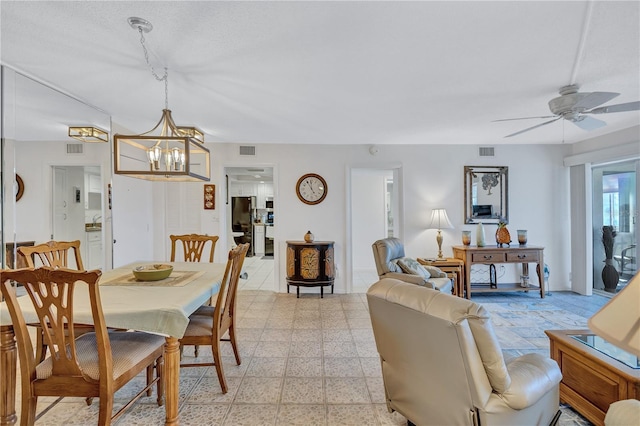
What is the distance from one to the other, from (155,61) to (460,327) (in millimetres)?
2581

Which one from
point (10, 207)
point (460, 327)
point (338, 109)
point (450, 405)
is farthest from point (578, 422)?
point (10, 207)

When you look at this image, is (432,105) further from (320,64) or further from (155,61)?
(155,61)

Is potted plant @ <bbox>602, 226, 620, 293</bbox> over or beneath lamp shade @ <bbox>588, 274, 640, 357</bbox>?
beneath

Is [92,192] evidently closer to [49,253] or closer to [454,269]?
[49,253]

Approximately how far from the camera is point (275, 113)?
351cm

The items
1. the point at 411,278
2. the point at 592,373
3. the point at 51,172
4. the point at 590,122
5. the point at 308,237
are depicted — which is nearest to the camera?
the point at 592,373

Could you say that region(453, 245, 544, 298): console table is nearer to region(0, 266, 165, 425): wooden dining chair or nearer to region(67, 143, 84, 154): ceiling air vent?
region(0, 266, 165, 425): wooden dining chair

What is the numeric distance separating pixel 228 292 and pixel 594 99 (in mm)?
3099

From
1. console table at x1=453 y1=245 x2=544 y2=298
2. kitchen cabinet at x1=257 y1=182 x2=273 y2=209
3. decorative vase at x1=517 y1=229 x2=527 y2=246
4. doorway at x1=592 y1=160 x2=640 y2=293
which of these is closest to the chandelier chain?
console table at x1=453 y1=245 x2=544 y2=298

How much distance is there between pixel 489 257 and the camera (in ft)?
15.2

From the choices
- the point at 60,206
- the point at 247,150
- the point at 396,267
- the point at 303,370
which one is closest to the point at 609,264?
the point at 396,267

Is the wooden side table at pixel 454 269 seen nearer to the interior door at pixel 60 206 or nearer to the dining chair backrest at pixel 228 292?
the dining chair backrest at pixel 228 292

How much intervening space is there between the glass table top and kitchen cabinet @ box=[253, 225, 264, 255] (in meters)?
7.76

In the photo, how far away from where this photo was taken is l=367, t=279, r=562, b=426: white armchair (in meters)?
1.35
